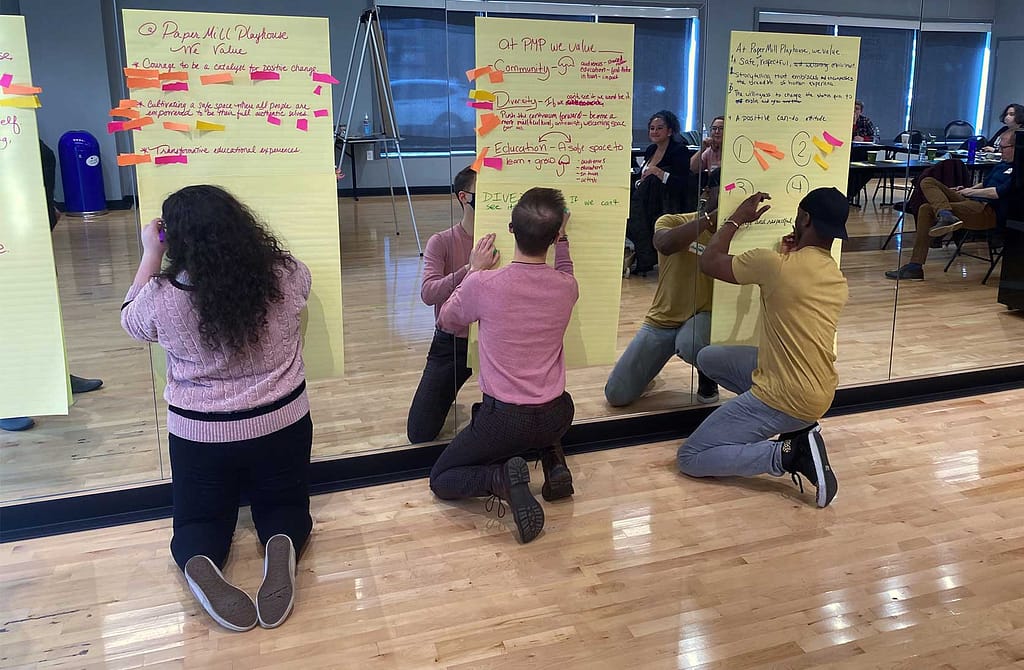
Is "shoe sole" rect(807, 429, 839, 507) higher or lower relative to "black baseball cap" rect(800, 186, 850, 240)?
lower

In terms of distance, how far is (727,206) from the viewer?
10.1 feet

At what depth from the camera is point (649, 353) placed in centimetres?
325

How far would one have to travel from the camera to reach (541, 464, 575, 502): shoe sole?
8.70 feet

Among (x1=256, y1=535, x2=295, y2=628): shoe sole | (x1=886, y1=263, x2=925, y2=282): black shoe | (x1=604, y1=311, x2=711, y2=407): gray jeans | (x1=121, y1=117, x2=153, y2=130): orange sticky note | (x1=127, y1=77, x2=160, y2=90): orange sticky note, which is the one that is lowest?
(x1=256, y1=535, x2=295, y2=628): shoe sole

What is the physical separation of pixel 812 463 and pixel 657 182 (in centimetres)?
112

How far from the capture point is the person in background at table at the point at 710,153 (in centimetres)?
302

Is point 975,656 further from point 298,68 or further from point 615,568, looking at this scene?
point 298,68

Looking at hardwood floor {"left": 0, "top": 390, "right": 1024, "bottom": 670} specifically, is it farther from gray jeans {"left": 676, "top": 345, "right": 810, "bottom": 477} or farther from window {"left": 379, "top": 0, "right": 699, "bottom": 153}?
window {"left": 379, "top": 0, "right": 699, "bottom": 153}

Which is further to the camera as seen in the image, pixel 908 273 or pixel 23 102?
pixel 908 273

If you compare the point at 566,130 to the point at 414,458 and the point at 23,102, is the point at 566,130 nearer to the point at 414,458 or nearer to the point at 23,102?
the point at 414,458

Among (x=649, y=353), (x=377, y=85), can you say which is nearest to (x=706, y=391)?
(x=649, y=353)

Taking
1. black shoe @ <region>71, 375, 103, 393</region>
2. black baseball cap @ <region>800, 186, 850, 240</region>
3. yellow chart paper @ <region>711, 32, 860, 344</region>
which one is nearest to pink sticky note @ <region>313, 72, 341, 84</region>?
black shoe @ <region>71, 375, 103, 393</region>

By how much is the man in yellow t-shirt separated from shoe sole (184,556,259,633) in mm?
1525

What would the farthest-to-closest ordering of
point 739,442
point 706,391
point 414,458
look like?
1. point 706,391
2. point 414,458
3. point 739,442
